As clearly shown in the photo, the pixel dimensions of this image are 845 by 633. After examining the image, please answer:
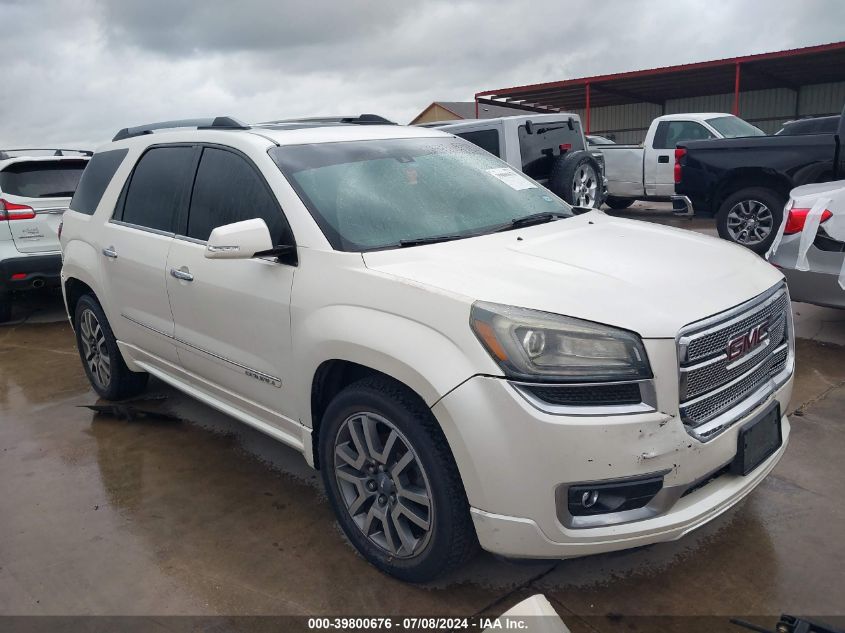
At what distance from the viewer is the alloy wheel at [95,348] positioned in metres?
4.68

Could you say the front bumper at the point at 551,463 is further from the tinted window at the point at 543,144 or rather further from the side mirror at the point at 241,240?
the tinted window at the point at 543,144

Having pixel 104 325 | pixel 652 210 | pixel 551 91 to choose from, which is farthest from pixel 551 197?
pixel 551 91

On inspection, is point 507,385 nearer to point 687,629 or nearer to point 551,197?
point 687,629

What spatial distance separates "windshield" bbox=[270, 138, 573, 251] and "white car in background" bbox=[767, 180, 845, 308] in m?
2.23

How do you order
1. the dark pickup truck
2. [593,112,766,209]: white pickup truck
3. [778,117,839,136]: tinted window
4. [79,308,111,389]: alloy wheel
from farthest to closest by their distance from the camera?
[778,117,839,136]: tinted window < [593,112,766,209]: white pickup truck < the dark pickup truck < [79,308,111,389]: alloy wheel

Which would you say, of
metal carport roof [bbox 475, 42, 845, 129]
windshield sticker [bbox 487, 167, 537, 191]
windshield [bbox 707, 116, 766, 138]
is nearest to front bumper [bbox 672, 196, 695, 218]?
windshield [bbox 707, 116, 766, 138]

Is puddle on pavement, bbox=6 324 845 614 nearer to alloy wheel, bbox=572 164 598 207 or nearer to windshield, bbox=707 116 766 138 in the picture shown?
alloy wheel, bbox=572 164 598 207

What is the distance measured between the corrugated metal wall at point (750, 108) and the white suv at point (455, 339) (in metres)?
28.3

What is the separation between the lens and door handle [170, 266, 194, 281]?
11.4 feet

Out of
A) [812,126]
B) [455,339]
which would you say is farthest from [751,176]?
[455,339]

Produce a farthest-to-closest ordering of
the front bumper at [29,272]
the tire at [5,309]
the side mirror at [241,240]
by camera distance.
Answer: the tire at [5,309] → the front bumper at [29,272] → the side mirror at [241,240]

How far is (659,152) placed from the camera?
1248 centimetres

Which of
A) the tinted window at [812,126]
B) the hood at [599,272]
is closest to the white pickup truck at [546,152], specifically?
the tinted window at [812,126]

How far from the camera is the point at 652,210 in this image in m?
14.8
